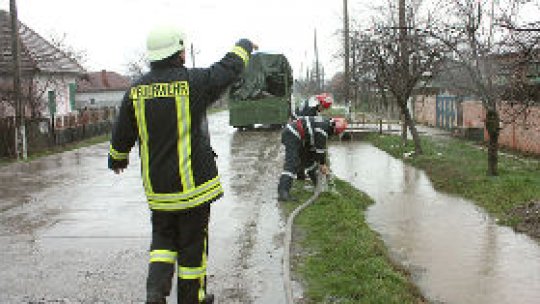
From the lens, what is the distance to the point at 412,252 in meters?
7.43

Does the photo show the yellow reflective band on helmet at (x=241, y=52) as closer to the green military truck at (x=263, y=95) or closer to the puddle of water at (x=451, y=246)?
the puddle of water at (x=451, y=246)

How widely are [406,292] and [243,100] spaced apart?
75.8 feet

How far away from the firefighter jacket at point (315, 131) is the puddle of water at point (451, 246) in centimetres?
119

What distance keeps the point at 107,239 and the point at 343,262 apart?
9.61 ft

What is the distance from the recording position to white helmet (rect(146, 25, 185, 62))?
165 inches

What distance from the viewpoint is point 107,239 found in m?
7.68

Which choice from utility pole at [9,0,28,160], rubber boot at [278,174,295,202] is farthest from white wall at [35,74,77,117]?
rubber boot at [278,174,295,202]

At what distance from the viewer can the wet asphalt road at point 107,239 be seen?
5668mm

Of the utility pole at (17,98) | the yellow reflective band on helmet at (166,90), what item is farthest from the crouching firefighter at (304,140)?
the utility pole at (17,98)

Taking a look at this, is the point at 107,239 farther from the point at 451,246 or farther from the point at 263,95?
the point at 263,95

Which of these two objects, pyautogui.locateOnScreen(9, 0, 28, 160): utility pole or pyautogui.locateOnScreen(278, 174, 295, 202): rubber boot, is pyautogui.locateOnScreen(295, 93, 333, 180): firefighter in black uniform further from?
pyautogui.locateOnScreen(9, 0, 28, 160): utility pole

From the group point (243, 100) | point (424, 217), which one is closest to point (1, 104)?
point (243, 100)

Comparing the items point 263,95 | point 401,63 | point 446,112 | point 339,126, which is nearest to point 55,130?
point 263,95

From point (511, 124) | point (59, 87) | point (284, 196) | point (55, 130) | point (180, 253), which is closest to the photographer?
point (180, 253)
